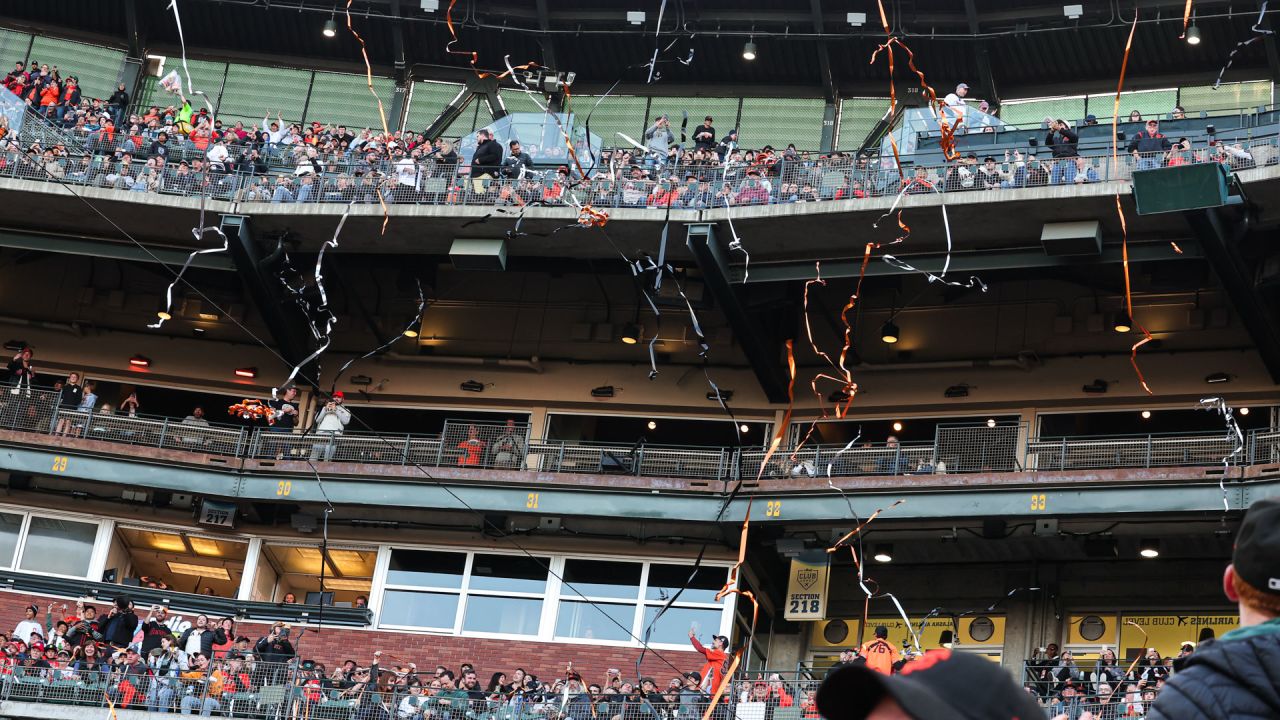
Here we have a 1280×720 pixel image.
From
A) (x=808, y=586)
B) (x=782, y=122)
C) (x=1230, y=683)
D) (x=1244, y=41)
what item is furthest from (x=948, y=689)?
(x=782, y=122)

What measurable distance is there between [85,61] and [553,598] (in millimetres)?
16212

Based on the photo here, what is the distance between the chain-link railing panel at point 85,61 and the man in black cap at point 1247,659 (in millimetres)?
34160

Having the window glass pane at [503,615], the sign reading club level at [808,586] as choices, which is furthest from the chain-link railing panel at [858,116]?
the window glass pane at [503,615]

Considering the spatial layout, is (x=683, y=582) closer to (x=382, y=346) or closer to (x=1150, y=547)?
(x=382, y=346)

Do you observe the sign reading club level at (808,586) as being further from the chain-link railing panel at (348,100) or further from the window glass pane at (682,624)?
the chain-link railing panel at (348,100)

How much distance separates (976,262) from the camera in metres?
26.3

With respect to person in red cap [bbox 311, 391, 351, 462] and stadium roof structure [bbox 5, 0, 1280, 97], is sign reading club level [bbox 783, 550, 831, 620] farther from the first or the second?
stadium roof structure [bbox 5, 0, 1280, 97]

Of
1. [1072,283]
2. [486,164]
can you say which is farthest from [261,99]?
[1072,283]

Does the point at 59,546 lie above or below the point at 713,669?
above

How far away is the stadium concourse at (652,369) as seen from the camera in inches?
975

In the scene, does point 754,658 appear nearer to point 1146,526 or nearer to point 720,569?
point 720,569

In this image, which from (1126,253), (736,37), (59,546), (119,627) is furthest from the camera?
(736,37)

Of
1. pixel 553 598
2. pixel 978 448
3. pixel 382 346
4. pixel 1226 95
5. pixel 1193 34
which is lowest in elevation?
pixel 553 598

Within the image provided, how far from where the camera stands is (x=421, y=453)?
28.5 meters
